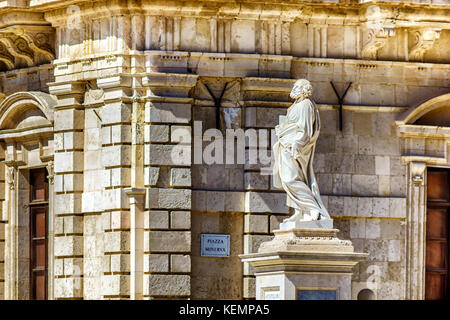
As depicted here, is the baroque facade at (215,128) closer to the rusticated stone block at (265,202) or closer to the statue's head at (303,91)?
the rusticated stone block at (265,202)

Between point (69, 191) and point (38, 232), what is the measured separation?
6.07 ft

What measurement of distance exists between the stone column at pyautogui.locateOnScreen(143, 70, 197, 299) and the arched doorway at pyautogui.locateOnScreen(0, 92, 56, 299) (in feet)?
9.04

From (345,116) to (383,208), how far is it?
1.69 meters

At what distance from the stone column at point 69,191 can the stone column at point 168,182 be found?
58.1 inches

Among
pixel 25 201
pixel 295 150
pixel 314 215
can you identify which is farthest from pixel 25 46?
pixel 314 215

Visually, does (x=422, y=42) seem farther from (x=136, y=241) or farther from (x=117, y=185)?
(x=136, y=241)

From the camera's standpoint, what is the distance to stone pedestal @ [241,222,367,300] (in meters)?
26.1

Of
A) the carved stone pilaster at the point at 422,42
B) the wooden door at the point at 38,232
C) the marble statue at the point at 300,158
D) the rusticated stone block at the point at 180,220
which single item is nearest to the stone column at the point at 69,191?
the wooden door at the point at 38,232

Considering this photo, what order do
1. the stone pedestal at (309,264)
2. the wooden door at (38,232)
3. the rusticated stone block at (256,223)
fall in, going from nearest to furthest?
the stone pedestal at (309,264) < the rusticated stone block at (256,223) < the wooden door at (38,232)

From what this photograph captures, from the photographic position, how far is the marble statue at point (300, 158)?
26.5 m

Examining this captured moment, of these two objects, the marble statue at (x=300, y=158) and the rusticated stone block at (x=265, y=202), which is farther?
the rusticated stone block at (x=265, y=202)

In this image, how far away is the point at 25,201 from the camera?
33.0 metres
